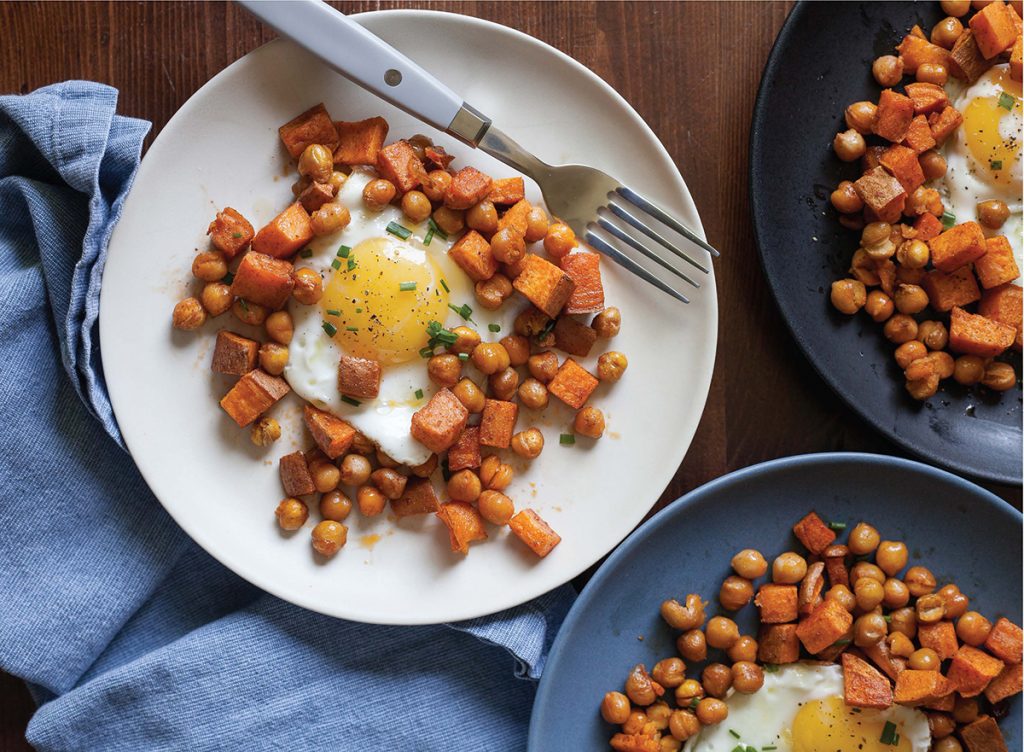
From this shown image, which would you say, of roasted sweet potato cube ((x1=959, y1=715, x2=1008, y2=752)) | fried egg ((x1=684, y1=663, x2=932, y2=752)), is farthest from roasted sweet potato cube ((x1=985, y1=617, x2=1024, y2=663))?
fried egg ((x1=684, y1=663, x2=932, y2=752))

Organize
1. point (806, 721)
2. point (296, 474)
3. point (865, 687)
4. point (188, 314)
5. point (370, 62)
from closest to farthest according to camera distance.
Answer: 1. point (370, 62)
2. point (188, 314)
3. point (296, 474)
4. point (865, 687)
5. point (806, 721)

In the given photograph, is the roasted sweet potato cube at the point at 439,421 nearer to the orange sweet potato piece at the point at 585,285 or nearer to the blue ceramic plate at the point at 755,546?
the orange sweet potato piece at the point at 585,285

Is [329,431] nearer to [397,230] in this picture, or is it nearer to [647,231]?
[397,230]

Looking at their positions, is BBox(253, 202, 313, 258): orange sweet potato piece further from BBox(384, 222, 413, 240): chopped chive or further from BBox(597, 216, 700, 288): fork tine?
BBox(597, 216, 700, 288): fork tine

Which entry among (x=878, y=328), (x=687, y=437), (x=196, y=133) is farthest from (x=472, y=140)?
(x=878, y=328)

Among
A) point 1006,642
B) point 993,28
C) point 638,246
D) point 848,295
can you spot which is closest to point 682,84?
point 638,246

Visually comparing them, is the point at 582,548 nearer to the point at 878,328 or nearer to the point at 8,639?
the point at 878,328
